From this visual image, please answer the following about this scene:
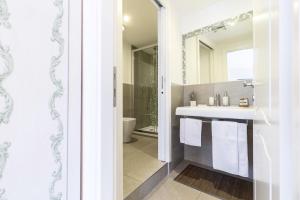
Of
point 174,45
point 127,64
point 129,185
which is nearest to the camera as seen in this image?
point 129,185

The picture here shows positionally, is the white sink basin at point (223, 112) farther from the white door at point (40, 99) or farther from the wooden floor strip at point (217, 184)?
the white door at point (40, 99)

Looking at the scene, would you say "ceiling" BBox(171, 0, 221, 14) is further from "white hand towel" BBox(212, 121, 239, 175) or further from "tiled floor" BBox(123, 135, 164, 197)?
"tiled floor" BBox(123, 135, 164, 197)

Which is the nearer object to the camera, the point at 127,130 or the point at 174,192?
the point at 174,192

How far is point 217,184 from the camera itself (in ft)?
5.76

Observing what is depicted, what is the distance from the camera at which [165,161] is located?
6.48ft

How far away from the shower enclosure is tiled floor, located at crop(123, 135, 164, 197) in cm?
115

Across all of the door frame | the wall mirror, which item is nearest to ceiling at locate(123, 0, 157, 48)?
the wall mirror

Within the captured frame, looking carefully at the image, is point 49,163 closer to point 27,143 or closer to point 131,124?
point 27,143

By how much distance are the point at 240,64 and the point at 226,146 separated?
1.10 metres

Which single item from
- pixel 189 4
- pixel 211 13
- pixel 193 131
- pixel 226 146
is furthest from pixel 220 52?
pixel 226 146

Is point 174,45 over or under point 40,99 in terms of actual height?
over

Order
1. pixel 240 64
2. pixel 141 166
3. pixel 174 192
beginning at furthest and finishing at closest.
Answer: pixel 240 64, pixel 141 166, pixel 174 192

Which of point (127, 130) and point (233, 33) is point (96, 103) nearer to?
Result: point (233, 33)

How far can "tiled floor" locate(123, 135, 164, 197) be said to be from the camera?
153 cm
